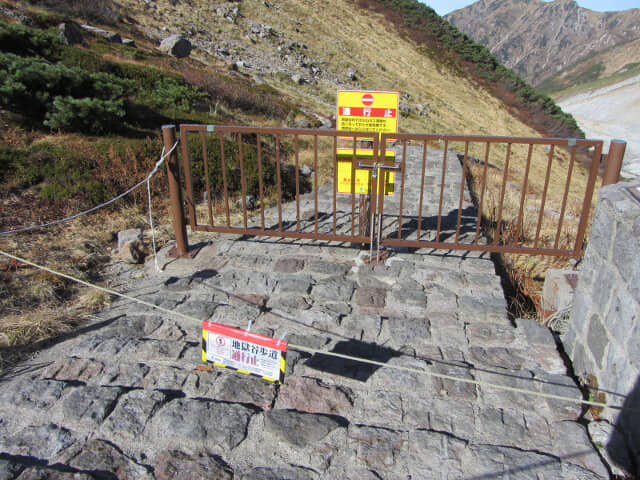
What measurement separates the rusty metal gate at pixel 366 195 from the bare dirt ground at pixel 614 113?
35.0 meters

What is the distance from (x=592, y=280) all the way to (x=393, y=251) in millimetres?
2438

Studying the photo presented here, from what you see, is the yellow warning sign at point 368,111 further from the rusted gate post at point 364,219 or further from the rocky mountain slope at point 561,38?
the rocky mountain slope at point 561,38

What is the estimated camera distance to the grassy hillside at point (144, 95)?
576 centimetres

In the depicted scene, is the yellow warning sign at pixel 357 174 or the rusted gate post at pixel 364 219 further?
the rusted gate post at pixel 364 219

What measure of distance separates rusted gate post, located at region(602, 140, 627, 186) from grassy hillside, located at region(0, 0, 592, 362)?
15.3 feet

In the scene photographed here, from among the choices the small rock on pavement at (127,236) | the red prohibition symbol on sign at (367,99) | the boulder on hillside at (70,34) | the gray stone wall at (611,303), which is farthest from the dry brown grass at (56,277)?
the boulder on hillside at (70,34)

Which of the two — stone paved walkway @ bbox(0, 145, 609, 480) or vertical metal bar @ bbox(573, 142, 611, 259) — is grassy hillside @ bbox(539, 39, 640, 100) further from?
stone paved walkway @ bbox(0, 145, 609, 480)

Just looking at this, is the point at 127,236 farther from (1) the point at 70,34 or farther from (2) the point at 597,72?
(2) the point at 597,72

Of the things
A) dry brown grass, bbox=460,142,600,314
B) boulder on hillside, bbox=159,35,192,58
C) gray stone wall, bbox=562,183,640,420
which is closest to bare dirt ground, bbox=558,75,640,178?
dry brown grass, bbox=460,142,600,314

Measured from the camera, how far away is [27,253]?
5238mm

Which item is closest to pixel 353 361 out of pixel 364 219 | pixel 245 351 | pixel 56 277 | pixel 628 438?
pixel 245 351

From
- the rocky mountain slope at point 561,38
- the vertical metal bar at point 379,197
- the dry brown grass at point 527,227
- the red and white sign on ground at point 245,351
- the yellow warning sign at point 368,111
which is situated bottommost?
the dry brown grass at point 527,227

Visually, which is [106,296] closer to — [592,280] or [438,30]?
[592,280]

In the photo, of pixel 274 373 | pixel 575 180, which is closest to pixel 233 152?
pixel 274 373
